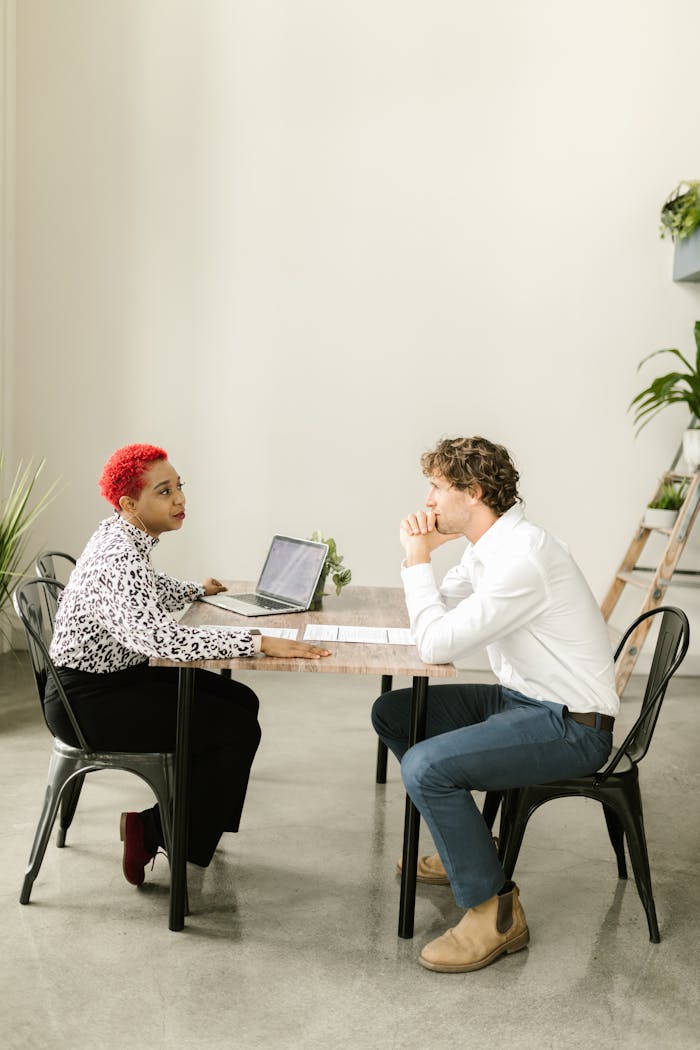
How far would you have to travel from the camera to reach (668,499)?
15.6 ft

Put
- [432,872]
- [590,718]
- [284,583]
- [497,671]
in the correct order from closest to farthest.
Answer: [590,718] → [497,671] → [432,872] → [284,583]

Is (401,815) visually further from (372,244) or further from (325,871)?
(372,244)

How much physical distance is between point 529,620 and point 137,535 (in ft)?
3.27

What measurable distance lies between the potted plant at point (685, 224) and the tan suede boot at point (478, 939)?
10.9 ft

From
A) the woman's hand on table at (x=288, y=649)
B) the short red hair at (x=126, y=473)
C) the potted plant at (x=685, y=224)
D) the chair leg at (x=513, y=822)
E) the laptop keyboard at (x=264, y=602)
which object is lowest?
the chair leg at (x=513, y=822)

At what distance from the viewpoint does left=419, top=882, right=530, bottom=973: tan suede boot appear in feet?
7.23

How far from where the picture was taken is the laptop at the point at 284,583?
2.82 m

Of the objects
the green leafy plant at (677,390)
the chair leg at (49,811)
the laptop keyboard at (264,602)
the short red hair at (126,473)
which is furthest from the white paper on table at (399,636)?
the green leafy plant at (677,390)

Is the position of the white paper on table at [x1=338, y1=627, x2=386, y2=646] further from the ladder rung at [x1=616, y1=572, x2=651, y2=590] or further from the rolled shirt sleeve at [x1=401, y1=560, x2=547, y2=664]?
the ladder rung at [x1=616, y1=572, x2=651, y2=590]

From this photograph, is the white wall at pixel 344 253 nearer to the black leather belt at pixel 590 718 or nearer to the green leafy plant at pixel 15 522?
the green leafy plant at pixel 15 522

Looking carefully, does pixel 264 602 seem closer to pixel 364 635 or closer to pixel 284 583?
pixel 284 583

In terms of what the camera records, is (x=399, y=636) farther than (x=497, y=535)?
Yes

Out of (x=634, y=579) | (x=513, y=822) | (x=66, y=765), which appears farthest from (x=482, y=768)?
(x=634, y=579)

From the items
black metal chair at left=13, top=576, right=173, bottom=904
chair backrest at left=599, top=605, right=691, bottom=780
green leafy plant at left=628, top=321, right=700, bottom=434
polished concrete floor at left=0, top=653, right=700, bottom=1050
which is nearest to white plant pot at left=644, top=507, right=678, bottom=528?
green leafy plant at left=628, top=321, right=700, bottom=434
